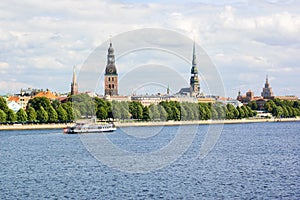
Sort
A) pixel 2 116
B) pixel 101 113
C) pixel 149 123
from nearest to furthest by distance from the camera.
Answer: pixel 2 116, pixel 101 113, pixel 149 123

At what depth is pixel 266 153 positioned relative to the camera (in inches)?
2379

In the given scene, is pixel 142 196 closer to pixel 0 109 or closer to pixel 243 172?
pixel 243 172

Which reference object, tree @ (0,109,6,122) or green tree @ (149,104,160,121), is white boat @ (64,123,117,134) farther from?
green tree @ (149,104,160,121)

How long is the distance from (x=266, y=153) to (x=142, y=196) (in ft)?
88.3

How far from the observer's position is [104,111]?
12619 cm

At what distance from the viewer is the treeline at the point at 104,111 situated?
10969 centimetres

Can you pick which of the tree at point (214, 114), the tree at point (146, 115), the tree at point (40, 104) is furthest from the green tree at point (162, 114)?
the tree at point (40, 104)

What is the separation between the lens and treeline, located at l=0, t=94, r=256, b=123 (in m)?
110

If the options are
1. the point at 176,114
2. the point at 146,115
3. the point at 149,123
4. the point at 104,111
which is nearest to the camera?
the point at 104,111

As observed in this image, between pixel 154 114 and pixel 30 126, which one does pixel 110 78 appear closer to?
pixel 154 114

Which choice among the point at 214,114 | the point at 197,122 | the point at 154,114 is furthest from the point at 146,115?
the point at 214,114

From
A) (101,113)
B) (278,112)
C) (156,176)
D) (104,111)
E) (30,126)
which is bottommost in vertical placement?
(156,176)

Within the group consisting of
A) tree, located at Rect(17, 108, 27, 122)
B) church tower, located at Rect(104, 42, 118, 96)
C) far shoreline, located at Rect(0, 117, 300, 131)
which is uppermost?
church tower, located at Rect(104, 42, 118, 96)

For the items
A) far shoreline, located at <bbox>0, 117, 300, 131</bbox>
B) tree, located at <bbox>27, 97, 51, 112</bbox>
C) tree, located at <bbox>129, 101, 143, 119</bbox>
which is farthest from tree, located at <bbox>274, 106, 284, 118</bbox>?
tree, located at <bbox>27, 97, 51, 112</bbox>
